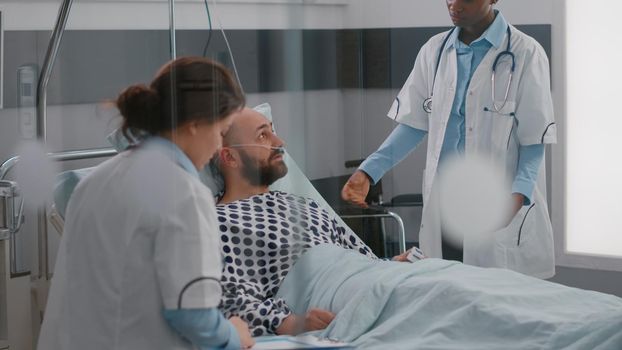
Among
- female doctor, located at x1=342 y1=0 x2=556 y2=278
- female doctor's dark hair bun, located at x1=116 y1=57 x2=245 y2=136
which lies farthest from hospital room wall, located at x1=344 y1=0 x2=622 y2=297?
female doctor's dark hair bun, located at x1=116 y1=57 x2=245 y2=136

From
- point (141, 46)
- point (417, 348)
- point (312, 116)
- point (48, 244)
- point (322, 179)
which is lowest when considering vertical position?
point (417, 348)

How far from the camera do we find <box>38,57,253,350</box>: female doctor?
160 centimetres

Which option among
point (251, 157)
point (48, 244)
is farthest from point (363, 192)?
point (48, 244)

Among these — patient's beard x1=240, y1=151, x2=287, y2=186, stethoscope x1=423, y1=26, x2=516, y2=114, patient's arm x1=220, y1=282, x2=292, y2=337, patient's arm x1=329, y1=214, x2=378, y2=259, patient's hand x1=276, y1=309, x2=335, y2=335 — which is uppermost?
stethoscope x1=423, y1=26, x2=516, y2=114

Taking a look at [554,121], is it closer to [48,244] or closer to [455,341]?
[455,341]

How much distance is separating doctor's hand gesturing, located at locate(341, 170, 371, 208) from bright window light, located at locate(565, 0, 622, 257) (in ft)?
1.71

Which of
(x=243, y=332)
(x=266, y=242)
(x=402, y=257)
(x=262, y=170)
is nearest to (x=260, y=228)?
(x=266, y=242)

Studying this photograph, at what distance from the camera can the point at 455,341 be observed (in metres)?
1.87

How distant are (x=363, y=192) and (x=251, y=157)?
33cm

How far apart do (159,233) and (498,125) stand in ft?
2.83

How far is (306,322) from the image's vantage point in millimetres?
1779

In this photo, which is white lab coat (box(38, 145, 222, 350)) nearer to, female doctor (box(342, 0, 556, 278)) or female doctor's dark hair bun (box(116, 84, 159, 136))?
female doctor's dark hair bun (box(116, 84, 159, 136))

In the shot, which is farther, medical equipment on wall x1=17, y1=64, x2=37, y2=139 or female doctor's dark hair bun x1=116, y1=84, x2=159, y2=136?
medical equipment on wall x1=17, y1=64, x2=37, y2=139

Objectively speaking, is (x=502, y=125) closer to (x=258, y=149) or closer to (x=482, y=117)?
Result: (x=482, y=117)
